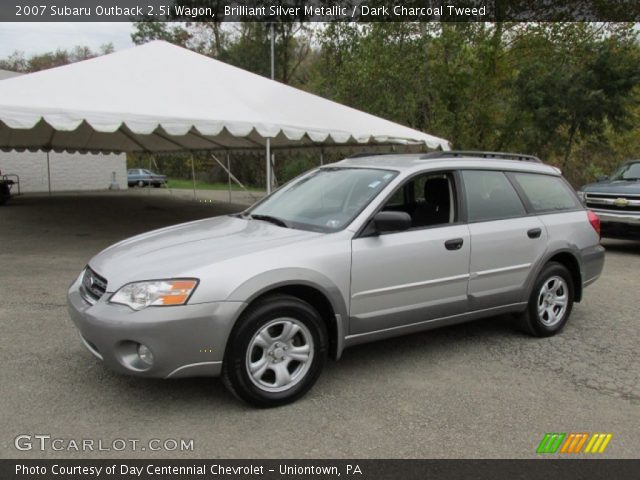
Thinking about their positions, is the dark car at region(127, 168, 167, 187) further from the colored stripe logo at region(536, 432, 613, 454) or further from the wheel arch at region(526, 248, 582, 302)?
the colored stripe logo at region(536, 432, 613, 454)

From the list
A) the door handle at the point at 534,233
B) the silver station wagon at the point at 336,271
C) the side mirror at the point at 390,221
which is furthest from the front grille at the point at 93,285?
the door handle at the point at 534,233

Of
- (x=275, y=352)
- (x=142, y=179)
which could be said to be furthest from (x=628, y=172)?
(x=142, y=179)

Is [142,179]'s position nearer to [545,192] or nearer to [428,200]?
[428,200]

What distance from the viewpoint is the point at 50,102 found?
8742mm

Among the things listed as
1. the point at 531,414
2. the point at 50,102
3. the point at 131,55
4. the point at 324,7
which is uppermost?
the point at 324,7

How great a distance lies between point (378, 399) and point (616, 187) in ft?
27.8

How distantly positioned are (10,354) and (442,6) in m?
18.4

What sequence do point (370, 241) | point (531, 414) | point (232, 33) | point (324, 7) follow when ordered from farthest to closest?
1. point (232, 33)
2. point (324, 7)
3. point (370, 241)
4. point (531, 414)

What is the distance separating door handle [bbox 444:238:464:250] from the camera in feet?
13.9

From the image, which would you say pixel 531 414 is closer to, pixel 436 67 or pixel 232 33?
pixel 436 67

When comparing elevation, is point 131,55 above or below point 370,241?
above

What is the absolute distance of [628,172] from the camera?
35.7 ft
